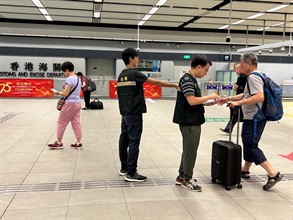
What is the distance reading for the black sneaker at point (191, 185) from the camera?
3.26 meters

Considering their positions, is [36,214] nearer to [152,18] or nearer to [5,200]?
[5,200]

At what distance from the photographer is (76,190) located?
324 centimetres

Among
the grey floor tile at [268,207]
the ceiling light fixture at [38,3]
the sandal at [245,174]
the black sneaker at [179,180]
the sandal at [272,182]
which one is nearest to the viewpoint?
the grey floor tile at [268,207]

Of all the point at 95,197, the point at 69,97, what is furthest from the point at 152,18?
the point at 95,197

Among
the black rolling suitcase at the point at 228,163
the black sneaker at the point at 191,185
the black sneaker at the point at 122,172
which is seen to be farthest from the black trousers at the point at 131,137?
the black rolling suitcase at the point at 228,163

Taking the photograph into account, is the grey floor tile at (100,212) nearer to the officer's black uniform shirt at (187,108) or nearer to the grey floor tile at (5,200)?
the grey floor tile at (5,200)

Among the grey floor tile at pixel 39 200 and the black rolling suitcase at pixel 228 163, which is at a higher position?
the black rolling suitcase at pixel 228 163

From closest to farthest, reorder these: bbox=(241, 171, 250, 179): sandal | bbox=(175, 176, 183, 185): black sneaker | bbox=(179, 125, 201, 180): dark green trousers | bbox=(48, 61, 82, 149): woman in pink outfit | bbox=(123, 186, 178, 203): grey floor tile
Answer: bbox=(123, 186, 178, 203): grey floor tile
bbox=(179, 125, 201, 180): dark green trousers
bbox=(175, 176, 183, 185): black sneaker
bbox=(241, 171, 250, 179): sandal
bbox=(48, 61, 82, 149): woman in pink outfit

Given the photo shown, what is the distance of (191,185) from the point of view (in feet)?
10.8

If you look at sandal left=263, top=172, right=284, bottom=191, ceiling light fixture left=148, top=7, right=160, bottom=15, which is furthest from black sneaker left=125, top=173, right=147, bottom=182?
ceiling light fixture left=148, top=7, right=160, bottom=15

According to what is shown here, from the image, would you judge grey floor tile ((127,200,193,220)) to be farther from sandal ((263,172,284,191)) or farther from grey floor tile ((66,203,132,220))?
sandal ((263,172,284,191))

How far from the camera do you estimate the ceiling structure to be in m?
9.12

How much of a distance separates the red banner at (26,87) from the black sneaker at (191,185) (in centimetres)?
1270

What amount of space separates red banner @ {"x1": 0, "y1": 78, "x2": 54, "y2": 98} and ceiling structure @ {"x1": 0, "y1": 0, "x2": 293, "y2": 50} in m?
2.55
